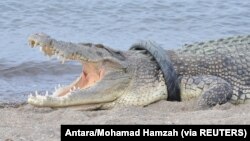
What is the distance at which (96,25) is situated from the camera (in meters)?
12.6

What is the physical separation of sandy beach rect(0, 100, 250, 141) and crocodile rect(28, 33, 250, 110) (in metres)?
0.15

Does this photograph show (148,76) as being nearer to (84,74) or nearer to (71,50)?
(84,74)

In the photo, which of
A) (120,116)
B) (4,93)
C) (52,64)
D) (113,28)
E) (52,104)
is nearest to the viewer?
(120,116)

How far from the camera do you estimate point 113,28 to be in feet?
40.9

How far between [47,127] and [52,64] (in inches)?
174

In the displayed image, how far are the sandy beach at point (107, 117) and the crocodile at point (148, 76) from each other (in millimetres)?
152

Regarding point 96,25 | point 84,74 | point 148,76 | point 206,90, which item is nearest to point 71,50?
point 84,74

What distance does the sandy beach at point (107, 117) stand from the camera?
559cm

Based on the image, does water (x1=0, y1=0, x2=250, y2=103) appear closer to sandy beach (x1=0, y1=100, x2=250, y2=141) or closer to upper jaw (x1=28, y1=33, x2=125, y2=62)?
upper jaw (x1=28, y1=33, x2=125, y2=62)

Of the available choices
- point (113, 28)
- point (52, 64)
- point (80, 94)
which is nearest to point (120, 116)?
point (80, 94)

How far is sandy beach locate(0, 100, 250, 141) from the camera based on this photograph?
5.59 metres

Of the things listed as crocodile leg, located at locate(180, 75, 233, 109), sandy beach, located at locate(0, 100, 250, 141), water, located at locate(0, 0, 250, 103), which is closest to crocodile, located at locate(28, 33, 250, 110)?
crocodile leg, located at locate(180, 75, 233, 109)

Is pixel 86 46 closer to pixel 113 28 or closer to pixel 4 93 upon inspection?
pixel 4 93

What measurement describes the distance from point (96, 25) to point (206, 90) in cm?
579
